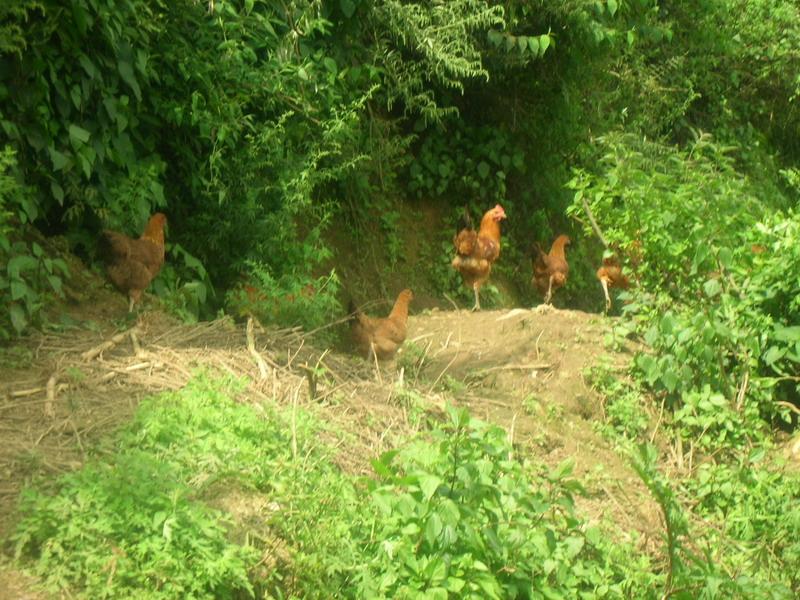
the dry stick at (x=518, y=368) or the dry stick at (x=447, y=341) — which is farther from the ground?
the dry stick at (x=447, y=341)

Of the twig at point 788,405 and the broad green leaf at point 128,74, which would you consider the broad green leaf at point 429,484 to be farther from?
the broad green leaf at point 128,74

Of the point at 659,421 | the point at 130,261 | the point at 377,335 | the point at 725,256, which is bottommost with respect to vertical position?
the point at 659,421

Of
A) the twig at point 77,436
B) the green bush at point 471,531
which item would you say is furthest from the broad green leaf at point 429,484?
the twig at point 77,436

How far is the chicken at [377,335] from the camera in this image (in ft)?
23.8

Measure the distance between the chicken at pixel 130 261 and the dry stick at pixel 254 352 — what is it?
82cm

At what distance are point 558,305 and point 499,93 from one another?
2544 mm

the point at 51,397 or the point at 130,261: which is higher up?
the point at 130,261

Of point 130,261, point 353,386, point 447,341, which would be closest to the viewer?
point 353,386

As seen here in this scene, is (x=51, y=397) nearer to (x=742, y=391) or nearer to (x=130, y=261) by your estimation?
(x=130, y=261)

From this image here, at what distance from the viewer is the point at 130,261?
21.8 ft

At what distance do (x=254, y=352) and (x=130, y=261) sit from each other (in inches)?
47.4

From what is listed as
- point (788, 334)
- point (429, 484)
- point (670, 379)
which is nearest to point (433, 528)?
point (429, 484)

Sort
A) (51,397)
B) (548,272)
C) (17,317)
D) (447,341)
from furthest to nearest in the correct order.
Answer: (548,272), (447,341), (17,317), (51,397)

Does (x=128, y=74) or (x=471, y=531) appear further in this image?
(x=128, y=74)
